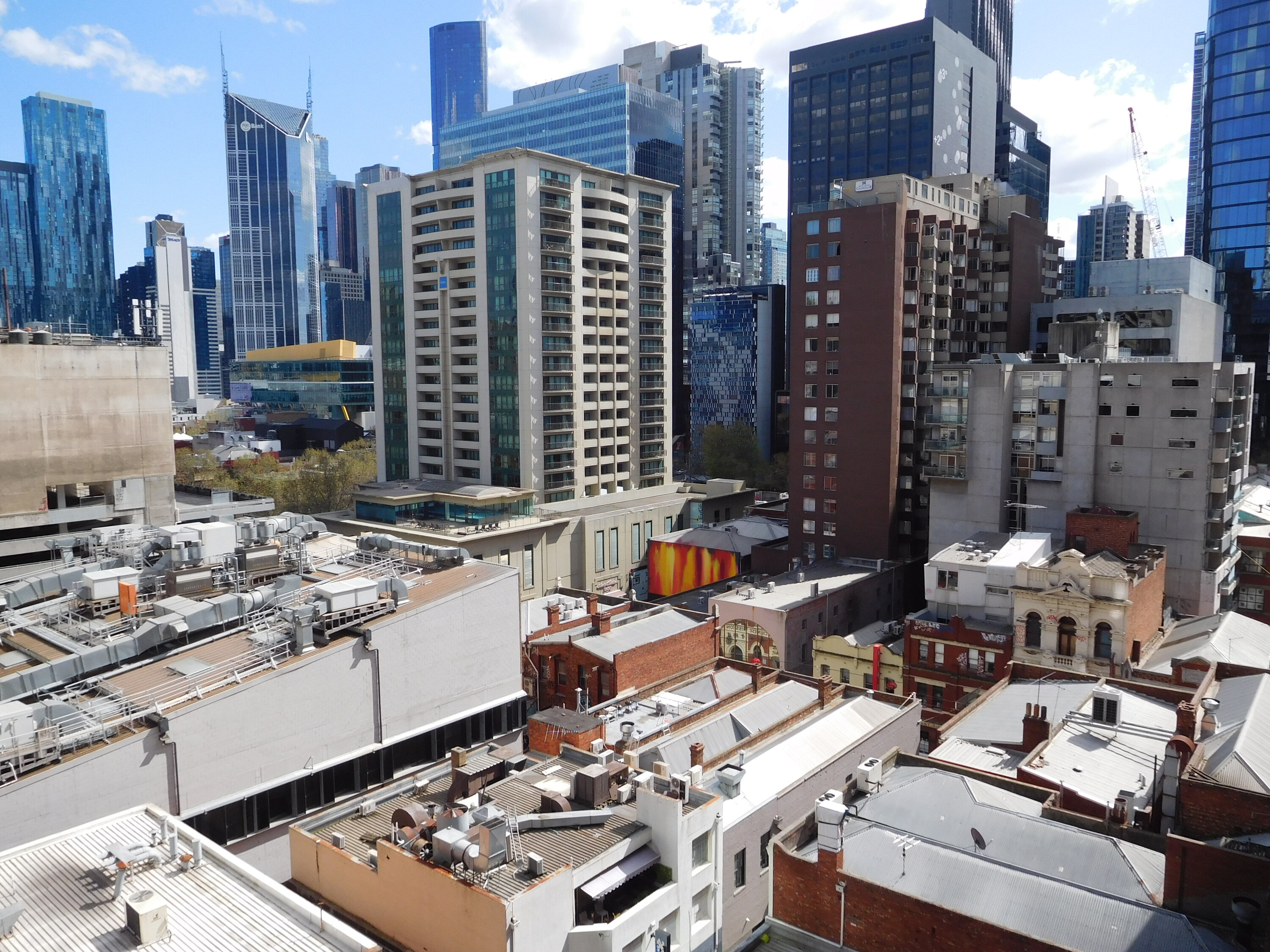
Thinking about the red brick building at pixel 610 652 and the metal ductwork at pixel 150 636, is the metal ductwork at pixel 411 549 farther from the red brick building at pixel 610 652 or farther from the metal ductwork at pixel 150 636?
the red brick building at pixel 610 652

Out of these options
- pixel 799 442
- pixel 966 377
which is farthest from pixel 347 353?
pixel 966 377

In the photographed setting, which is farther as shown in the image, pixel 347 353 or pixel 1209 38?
pixel 347 353

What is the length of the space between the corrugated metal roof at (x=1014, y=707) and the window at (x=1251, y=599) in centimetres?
3537

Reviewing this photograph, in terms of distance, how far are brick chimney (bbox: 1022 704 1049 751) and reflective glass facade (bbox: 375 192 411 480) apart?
288 ft

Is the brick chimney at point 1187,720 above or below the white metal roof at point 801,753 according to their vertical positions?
above

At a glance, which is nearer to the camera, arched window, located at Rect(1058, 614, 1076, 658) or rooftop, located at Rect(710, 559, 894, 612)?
arched window, located at Rect(1058, 614, 1076, 658)

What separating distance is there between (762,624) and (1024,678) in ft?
66.3

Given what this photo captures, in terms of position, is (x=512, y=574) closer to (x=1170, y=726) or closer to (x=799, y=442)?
(x=1170, y=726)

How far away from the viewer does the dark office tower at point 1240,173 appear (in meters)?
120

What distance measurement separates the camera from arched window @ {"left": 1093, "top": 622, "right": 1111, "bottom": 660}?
181 feet

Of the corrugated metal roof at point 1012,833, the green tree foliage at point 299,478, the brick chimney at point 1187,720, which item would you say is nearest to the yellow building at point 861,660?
the brick chimney at point 1187,720

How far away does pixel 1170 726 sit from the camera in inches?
1635

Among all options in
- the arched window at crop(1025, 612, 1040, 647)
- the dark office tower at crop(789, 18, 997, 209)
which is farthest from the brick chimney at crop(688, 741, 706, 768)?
the dark office tower at crop(789, 18, 997, 209)

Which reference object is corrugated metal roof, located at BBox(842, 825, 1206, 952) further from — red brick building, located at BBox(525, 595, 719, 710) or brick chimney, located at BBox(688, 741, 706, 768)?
red brick building, located at BBox(525, 595, 719, 710)
